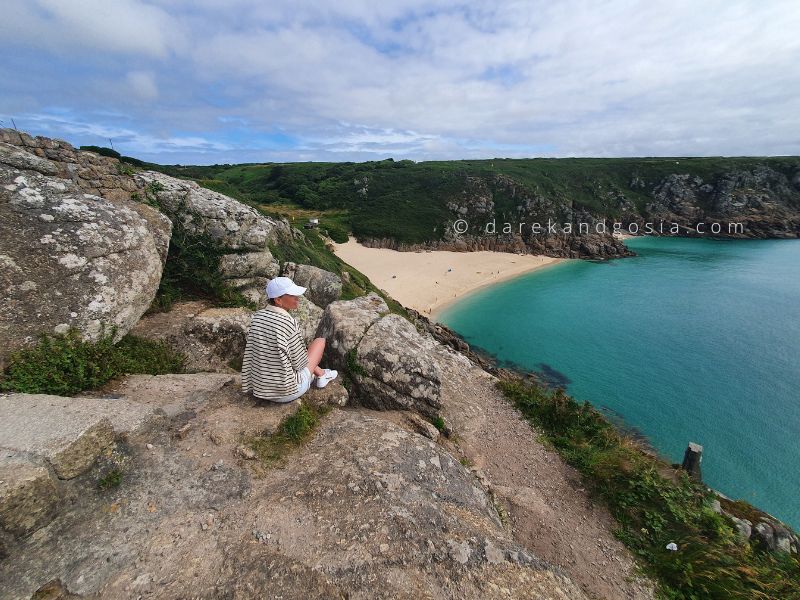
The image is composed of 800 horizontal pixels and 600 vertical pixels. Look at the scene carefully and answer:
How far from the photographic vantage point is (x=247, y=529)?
432 centimetres

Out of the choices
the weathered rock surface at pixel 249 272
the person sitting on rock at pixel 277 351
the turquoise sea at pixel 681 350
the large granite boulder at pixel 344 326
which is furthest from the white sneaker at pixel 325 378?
the turquoise sea at pixel 681 350

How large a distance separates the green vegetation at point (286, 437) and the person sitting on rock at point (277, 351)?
0.44 meters

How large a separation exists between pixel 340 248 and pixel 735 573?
59336 millimetres

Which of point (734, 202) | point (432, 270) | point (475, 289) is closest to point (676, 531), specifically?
point (475, 289)

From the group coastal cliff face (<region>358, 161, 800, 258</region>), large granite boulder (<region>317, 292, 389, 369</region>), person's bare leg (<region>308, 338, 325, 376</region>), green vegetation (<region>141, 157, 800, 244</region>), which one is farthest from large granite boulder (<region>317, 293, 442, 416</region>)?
green vegetation (<region>141, 157, 800, 244</region>)

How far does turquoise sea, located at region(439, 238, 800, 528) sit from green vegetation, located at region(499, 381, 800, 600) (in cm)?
1132

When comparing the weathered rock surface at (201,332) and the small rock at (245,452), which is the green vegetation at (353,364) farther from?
the weathered rock surface at (201,332)

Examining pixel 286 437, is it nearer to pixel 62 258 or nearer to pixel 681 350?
pixel 62 258

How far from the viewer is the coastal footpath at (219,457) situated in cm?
390

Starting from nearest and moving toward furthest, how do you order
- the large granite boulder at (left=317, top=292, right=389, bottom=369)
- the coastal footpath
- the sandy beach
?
1. the coastal footpath
2. the large granite boulder at (left=317, top=292, right=389, bottom=369)
3. the sandy beach

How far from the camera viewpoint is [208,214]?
1230 centimetres

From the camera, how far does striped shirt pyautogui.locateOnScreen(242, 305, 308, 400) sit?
19.2 feet

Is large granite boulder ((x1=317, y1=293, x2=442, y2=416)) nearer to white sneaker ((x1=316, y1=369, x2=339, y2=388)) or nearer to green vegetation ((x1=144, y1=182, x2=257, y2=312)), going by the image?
white sneaker ((x1=316, y1=369, x2=339, y2=388))

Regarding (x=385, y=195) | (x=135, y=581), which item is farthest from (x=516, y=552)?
(x=385, y=195)
